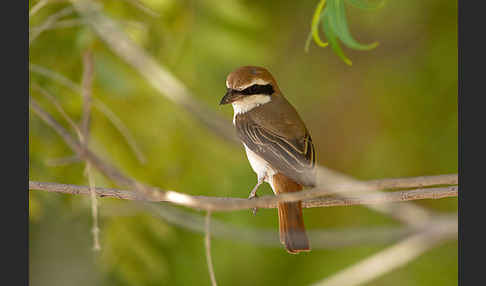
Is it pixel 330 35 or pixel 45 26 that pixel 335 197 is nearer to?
pixel 330 35

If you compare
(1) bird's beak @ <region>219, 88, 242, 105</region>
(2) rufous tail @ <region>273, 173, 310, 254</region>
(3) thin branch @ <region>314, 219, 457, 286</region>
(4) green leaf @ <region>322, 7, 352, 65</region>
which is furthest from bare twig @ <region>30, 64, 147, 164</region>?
(3) thin branch @ <region>314, 219, 457, 286</region>

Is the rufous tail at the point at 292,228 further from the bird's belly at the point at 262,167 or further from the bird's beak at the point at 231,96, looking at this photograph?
the bird's beak at the point at 231,96

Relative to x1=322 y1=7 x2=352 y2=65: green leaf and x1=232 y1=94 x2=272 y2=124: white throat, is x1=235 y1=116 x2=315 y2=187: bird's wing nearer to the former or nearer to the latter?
x1=232 y1=94 x2=272 y2=124: white throat

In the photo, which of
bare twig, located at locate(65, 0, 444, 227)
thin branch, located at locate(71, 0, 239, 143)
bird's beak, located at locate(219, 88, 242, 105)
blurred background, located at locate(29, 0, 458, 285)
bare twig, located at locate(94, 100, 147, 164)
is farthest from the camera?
blurred background, located at locate(29, 0, 458, 285)

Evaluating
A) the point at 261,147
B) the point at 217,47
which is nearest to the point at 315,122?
the point at 217,47

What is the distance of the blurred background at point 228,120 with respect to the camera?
114 inches

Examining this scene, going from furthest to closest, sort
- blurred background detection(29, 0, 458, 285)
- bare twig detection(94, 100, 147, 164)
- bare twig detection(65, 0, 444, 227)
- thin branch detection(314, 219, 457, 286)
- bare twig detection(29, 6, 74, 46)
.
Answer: blurred background detection(29, 0, 458, 285) < bare twig detection(29, 6, 74, 46) < bare twig detection(94, 100, 147, 164) < bare twig detection(65, 0, 444, 227) < thin branch detection(314, 219, 457, 286)

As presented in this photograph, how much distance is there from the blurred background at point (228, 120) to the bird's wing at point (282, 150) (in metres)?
0.24

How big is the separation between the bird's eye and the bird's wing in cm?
11

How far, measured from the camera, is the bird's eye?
237 centimetres

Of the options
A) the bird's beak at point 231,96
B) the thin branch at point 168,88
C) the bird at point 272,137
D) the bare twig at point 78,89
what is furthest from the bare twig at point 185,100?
the bird's beak at point 231,96

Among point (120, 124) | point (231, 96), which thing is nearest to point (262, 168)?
point (231, 96)

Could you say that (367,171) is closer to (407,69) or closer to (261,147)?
(407,69)

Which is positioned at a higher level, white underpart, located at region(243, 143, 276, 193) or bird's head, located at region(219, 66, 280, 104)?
bird's head, located at region(219, 66, 280, 104)
